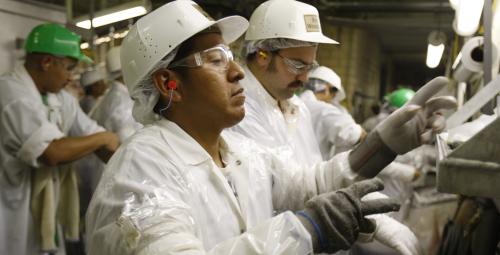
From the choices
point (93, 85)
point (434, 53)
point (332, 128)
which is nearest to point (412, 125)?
point (332, 128)

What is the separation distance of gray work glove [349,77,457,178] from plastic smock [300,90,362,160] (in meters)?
1.98

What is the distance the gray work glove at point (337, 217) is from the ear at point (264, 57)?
4.72 ft

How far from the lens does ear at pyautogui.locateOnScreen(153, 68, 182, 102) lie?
154 centimetres

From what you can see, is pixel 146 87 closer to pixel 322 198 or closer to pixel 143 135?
pixel 143 135

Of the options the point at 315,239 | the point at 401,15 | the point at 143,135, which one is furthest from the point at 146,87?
the point at 401,15

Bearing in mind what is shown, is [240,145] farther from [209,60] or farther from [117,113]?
[117,113]

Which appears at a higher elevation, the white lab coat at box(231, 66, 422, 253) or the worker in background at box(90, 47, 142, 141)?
the white lab coat at box(231, 66, 422, 253)

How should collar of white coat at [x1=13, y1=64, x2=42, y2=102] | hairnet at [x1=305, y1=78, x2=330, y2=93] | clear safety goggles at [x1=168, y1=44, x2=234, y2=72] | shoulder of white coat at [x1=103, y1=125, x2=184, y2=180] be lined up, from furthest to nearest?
hairnet at [x1=305, y1=78, x2=330, y2=93]
collar of white coat at [x1=13, y1=64, x2=42, y2=102]
clear safety goggles at [x1=168, y1=44, x2=234, y2=72]
shoulder of white coat at [x1=103, y1=125, x2=184, y2=180]

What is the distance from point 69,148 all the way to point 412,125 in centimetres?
198

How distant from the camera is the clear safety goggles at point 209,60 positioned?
5.00 ft

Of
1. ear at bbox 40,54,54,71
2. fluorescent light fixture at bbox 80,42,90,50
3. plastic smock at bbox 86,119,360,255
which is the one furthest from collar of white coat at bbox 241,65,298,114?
ear at bbox 40,54,54,71

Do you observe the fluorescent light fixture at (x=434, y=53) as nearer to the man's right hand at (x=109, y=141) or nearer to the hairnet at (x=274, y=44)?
the hairnet at (x=274, y=44)

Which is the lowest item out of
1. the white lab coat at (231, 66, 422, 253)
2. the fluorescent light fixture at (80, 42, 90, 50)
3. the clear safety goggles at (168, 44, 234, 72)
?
the white lab coat at (231, 66, 422, 253)

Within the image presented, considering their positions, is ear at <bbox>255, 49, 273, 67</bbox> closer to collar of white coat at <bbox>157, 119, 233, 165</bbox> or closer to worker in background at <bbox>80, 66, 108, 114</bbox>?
collar of white coat at <bbox>157, 119, 233, 165</bbox>
